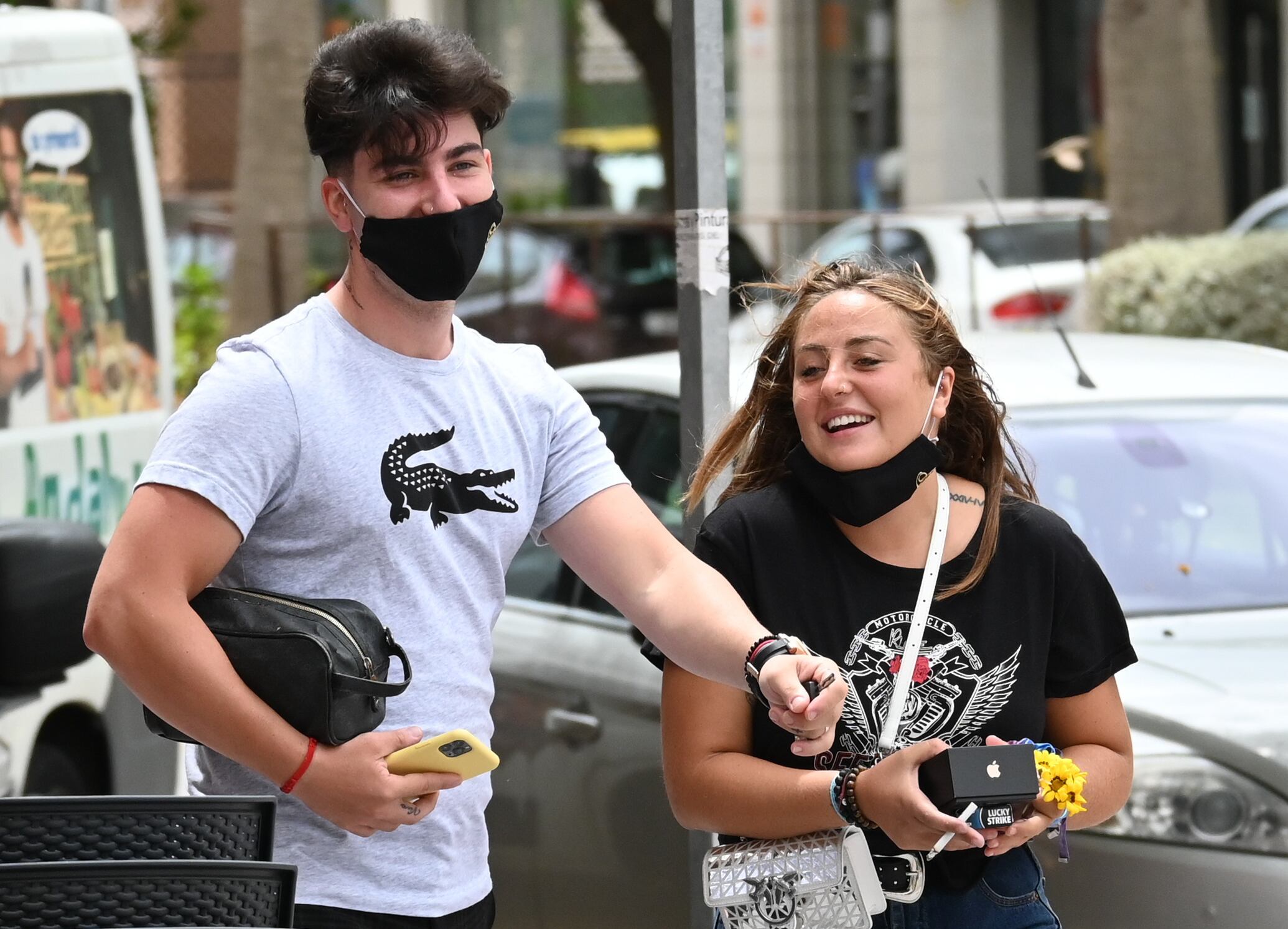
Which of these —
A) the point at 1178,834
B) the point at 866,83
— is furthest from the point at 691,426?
the point at 866,83

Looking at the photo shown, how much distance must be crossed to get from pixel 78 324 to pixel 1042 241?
32.4 feet

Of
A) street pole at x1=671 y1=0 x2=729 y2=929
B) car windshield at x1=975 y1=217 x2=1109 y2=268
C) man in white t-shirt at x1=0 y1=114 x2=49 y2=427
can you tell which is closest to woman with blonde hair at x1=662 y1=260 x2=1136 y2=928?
street pole at x1=671 y1=0 x2=729 y2=929

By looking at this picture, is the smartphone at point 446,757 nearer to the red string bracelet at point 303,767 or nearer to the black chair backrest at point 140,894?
the red string bracelet at point 303,767

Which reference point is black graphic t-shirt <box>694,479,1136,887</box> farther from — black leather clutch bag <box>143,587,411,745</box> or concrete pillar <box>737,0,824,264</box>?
concrete pillar <box>737,0,824,264</box>

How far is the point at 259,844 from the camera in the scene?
2.18m

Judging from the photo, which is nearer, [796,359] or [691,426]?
[796,359]

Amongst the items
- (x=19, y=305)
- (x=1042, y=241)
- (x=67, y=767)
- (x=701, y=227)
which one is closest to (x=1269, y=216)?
(x=1042, y=241)

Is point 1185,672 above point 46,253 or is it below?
below

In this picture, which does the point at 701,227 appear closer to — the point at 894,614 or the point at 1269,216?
the point at 894,614

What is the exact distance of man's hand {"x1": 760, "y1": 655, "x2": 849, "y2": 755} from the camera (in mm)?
2375

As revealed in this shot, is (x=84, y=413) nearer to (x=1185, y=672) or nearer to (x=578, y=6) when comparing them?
(x=1185, y=672)

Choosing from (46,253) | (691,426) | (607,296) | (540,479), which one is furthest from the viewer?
(607,296)

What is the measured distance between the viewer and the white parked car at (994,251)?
13.1m

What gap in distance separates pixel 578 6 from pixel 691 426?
26695mm
